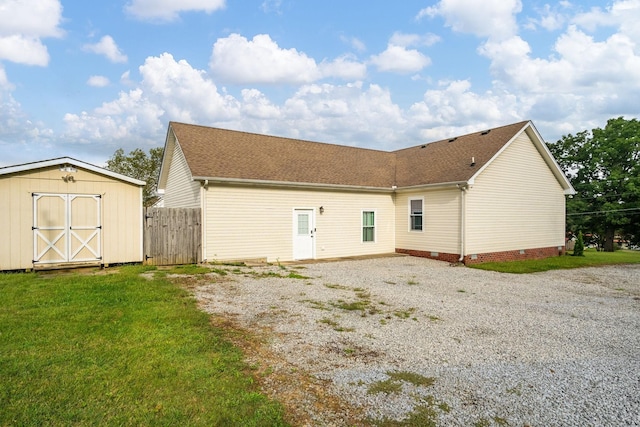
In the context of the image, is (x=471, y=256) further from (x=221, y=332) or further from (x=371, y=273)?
(x=221, y=332)

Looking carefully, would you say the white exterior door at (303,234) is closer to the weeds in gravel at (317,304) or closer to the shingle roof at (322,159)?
the shingle roof at (322,159)

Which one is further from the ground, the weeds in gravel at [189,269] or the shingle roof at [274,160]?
the shingle roof at [274,160]

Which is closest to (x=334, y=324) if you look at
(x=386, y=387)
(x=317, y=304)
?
(x=317, y=304)

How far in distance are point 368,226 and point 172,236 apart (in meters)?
8.57

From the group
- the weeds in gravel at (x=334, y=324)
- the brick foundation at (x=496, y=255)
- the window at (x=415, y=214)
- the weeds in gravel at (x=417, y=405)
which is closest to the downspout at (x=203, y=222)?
the weeds in gravel at (x=334, y=324)

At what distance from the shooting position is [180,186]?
15742 millimetres

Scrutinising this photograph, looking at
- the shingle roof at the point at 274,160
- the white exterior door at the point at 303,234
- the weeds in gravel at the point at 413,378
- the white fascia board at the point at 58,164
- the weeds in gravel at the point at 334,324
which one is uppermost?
the shingle roof at the point at 274,160

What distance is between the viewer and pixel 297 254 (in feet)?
49.3

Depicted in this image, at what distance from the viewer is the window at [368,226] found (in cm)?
1692

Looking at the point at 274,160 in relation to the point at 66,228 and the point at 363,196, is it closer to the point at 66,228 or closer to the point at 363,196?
the point at 363,196

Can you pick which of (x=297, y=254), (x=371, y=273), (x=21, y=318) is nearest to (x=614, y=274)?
(x=371, y=273)

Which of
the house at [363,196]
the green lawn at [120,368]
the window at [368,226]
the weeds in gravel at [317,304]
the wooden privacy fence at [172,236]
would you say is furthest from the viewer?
the window at [368,226]

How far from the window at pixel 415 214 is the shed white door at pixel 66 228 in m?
12.4

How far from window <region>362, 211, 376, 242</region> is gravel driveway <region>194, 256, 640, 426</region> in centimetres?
669
